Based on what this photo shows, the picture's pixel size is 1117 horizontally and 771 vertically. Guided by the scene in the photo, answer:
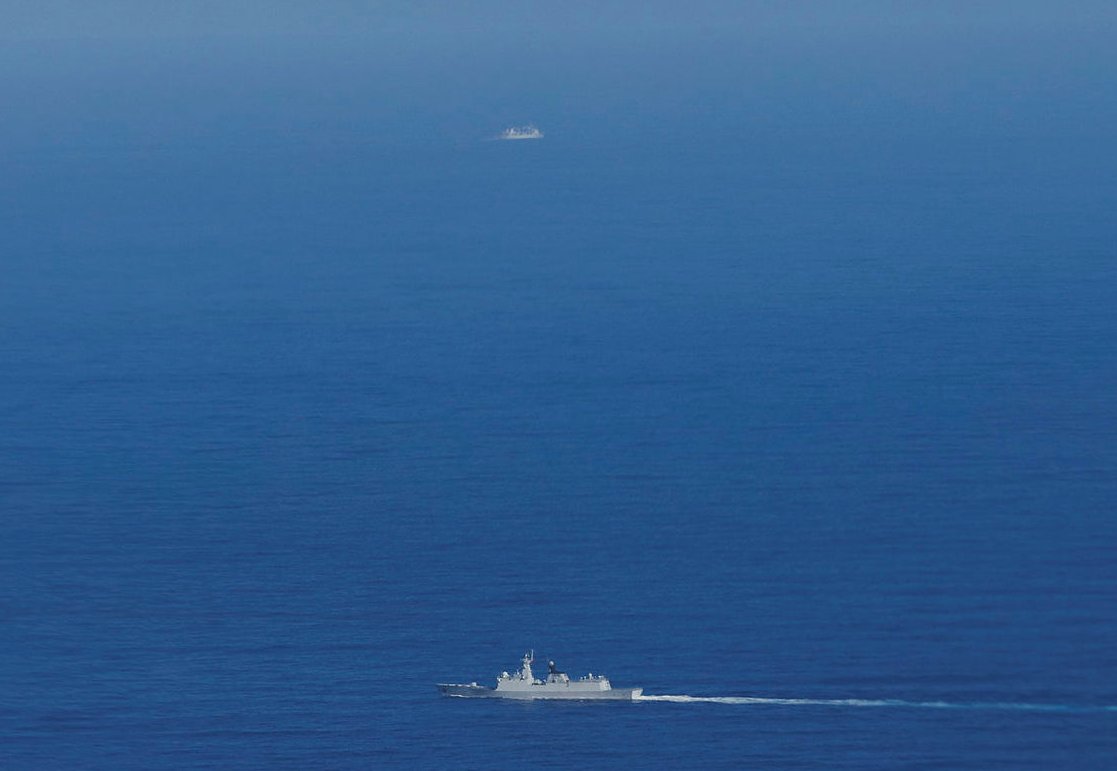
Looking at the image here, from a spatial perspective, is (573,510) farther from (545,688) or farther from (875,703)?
(875,703)

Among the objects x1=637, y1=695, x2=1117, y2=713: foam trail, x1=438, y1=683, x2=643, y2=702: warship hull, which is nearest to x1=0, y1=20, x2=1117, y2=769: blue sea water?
x1=637, y1=695, x2=1117, y2=713: foam trail

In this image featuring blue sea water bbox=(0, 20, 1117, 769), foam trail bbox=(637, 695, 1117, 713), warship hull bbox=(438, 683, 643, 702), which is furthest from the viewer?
warship hull bbox=(438, 683, 643, 702)

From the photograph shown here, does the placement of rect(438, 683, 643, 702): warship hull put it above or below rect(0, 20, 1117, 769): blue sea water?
below

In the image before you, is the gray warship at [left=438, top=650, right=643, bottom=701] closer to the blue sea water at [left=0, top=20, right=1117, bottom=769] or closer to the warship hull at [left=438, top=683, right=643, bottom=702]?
the warship hull at [left=438, top=683, right=643, bottom=702]

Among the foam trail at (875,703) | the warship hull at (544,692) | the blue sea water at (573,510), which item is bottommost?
the foam trail at (875,703)

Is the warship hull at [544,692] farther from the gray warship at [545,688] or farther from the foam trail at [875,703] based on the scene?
the foam trail at [875,703]

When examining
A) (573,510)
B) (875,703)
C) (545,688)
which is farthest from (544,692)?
(573,510)

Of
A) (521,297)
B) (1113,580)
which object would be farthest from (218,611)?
(521,297)

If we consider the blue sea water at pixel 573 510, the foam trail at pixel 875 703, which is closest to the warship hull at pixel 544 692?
the blue sea water at pixel 573 510
